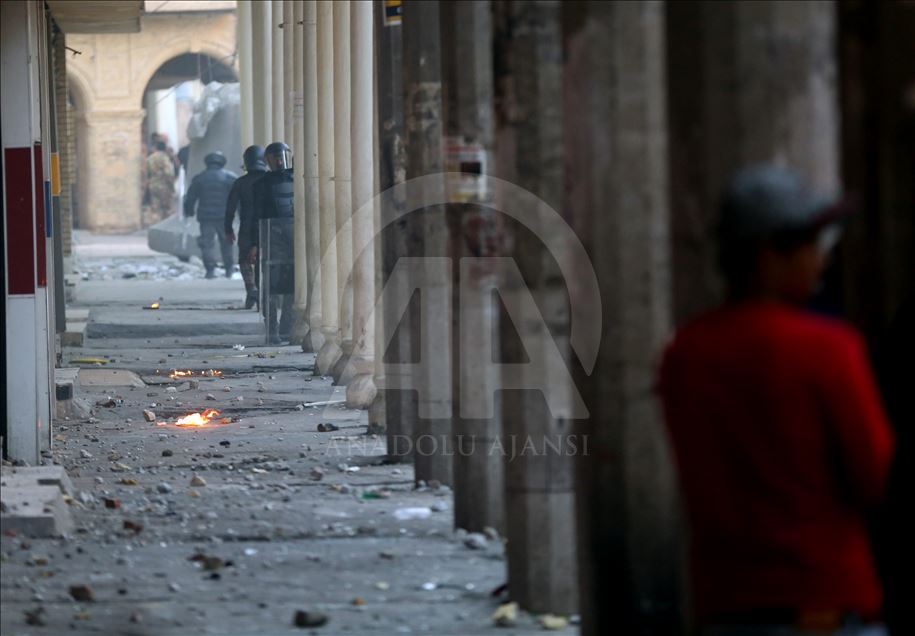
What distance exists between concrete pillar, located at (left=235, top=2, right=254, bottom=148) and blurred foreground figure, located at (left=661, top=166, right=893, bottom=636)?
81.7 feet

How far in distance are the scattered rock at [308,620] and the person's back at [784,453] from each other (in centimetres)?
306

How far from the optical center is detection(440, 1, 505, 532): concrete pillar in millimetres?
7488

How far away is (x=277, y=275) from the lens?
18.4m

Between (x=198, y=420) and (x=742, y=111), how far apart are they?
902 cm

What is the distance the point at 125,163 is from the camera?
155 ft

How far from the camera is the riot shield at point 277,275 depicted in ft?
60.3

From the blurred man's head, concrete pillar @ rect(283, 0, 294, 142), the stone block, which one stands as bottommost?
the stone block

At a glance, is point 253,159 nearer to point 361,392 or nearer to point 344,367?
point 344,367

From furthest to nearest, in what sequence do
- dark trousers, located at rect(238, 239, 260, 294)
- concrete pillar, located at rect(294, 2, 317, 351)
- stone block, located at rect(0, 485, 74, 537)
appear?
dark trousers, located at rect(238, 239, 260, 294)
concrete pillar, located at rect(294, 2, 317, 351)
stone block, located at rect(0, 485, 74, 537)

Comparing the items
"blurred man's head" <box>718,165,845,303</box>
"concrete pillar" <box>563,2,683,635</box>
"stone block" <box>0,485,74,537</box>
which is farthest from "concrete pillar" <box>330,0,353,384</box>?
"blurred man's head" <box>718,165,845,303</box>

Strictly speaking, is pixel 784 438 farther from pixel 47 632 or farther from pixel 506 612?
pixel 47 632

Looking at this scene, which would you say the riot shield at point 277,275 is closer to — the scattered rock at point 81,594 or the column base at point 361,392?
the column base at point 361,392

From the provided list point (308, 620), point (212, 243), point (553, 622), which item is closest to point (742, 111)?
point (553, 622)

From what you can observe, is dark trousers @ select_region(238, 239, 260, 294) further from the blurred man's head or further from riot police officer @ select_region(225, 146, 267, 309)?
the blurred man's head
